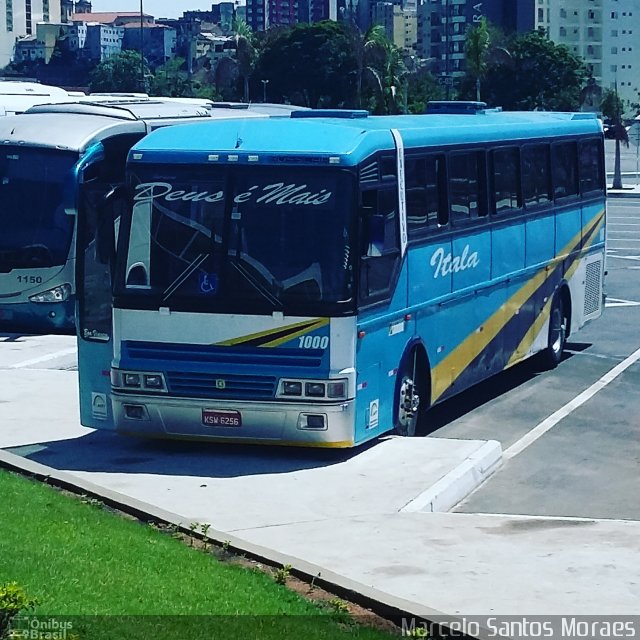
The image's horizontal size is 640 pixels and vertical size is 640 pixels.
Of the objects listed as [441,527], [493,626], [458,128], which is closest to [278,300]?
[441,527]

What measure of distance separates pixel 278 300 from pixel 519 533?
10.7 feet

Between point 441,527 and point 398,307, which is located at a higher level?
point 398,307

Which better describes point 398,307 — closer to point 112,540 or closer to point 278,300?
point 278,300

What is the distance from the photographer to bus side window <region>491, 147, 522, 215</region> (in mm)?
17016

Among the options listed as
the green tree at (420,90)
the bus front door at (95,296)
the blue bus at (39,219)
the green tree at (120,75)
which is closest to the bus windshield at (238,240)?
the bus front door at (95,296)

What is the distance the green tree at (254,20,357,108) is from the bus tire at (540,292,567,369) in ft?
300

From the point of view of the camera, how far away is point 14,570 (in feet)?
28.4

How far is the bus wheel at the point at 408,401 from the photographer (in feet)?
46.6

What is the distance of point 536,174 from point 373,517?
8485 mm

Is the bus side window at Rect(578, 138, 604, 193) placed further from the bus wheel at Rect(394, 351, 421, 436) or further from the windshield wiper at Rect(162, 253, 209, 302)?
the windshield wiper at Rect(162, 253, 209, 302)

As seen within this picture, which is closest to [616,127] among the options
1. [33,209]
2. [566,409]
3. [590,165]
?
[590,165]

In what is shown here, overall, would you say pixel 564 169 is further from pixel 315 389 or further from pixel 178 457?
pixel 178 457

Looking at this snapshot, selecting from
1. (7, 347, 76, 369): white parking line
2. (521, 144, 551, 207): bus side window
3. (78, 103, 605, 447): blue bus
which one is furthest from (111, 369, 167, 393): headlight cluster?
(521, 144, 551, 207): bus side window

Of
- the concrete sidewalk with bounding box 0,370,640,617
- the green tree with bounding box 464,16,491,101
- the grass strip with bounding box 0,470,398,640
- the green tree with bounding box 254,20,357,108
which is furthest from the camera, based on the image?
the green tree with bounding box 254,20,357,108
